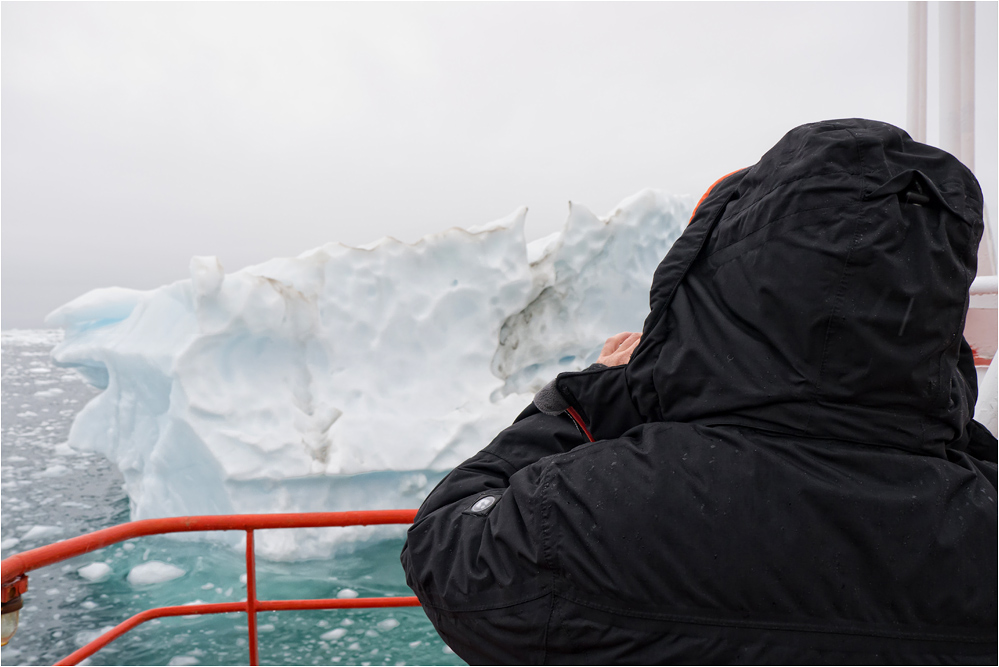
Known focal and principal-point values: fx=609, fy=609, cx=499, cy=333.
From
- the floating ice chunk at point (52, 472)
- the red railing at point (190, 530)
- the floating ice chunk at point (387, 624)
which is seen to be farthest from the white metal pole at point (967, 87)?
the floating ice chunk at point (52, 472)

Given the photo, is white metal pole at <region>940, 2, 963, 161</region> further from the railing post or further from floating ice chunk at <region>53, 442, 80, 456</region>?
floating ice chunk at <region>53, 442, 80, 456</region>

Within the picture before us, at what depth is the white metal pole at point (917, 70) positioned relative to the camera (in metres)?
5.35

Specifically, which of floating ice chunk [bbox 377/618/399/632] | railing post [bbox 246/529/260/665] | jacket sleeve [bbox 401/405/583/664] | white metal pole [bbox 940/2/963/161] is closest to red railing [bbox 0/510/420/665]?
railing post [bbox 246/529/260/665]

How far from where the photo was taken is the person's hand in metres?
0.75

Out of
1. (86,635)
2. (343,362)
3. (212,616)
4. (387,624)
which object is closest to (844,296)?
(387,624)

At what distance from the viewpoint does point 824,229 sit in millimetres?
533

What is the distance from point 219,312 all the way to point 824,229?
15.6 feet

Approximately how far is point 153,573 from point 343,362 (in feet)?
7.25

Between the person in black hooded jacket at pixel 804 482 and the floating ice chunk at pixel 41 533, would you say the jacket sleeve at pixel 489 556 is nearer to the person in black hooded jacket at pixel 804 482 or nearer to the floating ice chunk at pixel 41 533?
the person in black hooded jacket at pixel 804 482

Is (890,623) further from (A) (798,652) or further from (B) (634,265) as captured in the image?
(B) (634,265)

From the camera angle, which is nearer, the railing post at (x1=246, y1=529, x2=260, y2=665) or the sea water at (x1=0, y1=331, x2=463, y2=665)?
the railing post at (x1=246, y1=529, x2=260, y2=665)

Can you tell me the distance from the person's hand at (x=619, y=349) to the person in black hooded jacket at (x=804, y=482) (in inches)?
6.8

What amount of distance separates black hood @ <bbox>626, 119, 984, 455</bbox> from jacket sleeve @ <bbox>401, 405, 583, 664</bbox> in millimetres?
182

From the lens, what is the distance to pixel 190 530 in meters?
1.54
